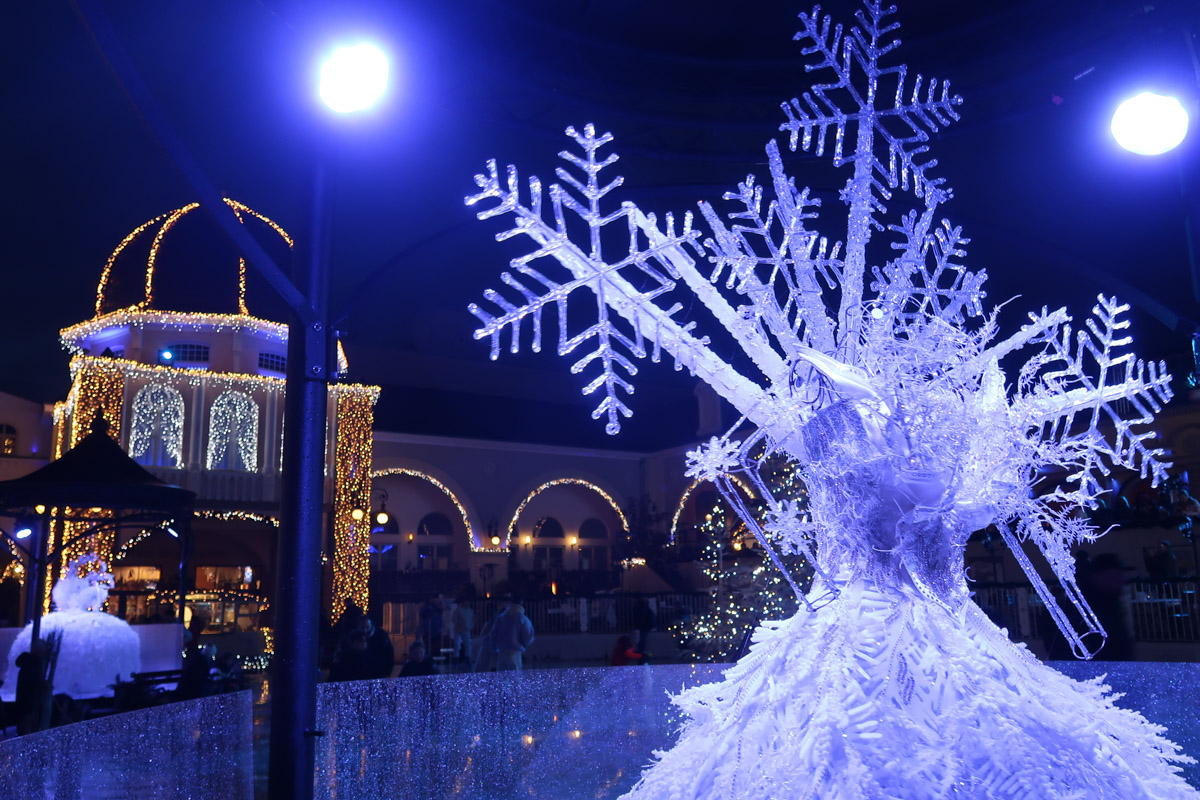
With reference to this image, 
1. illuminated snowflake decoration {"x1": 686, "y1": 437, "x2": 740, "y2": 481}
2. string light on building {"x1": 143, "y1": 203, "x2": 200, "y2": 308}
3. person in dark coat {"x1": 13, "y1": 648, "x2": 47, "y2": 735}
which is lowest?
person in dark coat {"x1": 13, "y1": 648, "x2": 47, "y2": 735}

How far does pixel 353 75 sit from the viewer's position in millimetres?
2922

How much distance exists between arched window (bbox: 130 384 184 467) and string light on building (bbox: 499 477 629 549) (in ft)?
35.2

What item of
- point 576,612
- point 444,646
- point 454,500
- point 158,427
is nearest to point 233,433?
point 158,427

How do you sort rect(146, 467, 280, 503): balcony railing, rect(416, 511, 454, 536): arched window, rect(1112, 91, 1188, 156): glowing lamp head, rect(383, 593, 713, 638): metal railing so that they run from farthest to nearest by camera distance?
rect(416, 511, 454, 536): arched window < rect(146, 467, 280, 503): balcony railing < rect(383, 593, 713, 638): metal railing < rect(1112, 91, 1188, 156): glowing lamp head

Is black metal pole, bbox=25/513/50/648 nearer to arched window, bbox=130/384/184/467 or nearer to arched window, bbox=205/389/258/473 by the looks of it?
arched window, bbox=130/384/184/467

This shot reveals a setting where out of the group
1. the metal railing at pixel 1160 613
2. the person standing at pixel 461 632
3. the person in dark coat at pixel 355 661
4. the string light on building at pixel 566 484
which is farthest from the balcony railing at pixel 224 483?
the metal railing at pixel 1160 613

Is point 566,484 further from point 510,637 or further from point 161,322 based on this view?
point 510,637

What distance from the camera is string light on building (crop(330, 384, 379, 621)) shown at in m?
19.4

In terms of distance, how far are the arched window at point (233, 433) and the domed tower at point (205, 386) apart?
2 cm

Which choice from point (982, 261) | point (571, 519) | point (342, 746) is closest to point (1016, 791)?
point (342, 746)

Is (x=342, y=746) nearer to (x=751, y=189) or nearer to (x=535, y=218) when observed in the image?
(x=535, y=218)

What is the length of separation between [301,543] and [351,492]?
18670mm

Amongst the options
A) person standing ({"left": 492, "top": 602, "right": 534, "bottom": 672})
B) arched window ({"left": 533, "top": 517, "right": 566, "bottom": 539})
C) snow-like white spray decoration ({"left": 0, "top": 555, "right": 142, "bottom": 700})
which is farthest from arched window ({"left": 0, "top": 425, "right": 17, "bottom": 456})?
person standing ({"left": 492, "top": 602, "right": 534, "bottom": 672})

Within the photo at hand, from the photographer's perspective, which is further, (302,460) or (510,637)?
(510,637)
